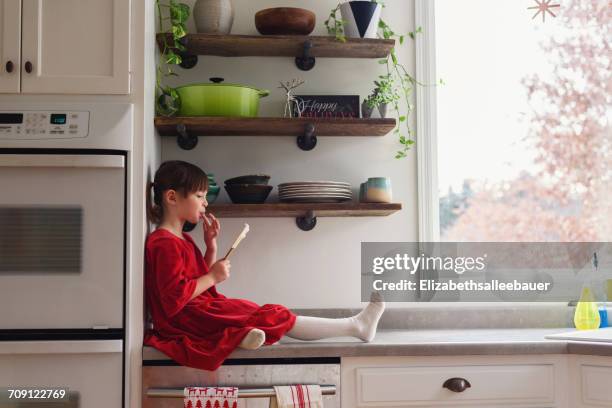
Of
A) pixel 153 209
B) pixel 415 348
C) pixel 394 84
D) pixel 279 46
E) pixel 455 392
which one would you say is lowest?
pixel 455 392

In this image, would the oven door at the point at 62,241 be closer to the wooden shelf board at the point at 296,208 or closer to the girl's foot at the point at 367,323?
Result: the wooden shelf board at the point at 296,208

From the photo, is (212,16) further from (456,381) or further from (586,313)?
(586,313)

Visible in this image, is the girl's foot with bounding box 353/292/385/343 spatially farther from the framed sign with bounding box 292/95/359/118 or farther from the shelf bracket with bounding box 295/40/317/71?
the shelf bracket with bounding box 295/40/317/71

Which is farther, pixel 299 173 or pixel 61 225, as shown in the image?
pixel 299 173

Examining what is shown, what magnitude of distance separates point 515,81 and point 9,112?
2.07m

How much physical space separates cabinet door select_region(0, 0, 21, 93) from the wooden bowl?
90 centimetres

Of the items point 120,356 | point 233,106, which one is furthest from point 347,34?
point 120,356

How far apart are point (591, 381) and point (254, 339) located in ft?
3.62

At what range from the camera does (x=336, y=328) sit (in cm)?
245

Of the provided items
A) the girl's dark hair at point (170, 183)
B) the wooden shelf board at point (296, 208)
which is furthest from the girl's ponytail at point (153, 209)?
the wooden shelf board at point (296, 208)

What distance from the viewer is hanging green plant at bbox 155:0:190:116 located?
8.87 ft

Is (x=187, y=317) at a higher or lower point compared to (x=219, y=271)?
lower

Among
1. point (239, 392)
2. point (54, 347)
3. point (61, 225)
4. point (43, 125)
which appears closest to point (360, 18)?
point (43, 125)

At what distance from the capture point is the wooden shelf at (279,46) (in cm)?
279
